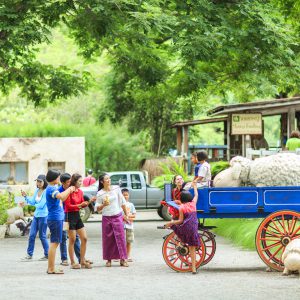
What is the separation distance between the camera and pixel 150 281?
538 inches

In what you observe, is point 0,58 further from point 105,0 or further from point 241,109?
point 241,109

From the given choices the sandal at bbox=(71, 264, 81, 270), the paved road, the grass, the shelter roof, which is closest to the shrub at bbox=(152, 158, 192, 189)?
the shelter roof

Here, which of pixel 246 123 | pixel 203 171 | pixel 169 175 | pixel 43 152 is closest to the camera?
pixel 203 171

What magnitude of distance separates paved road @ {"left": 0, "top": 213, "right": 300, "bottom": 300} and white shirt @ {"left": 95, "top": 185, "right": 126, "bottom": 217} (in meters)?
0.94

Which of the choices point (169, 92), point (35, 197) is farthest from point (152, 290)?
point (169, 92)

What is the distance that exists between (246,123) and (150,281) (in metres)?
17.0

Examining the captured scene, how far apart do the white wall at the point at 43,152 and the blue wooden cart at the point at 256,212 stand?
99.7ft

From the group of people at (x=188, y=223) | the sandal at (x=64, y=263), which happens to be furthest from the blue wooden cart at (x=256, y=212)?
the sandal at (x=64, y=263)

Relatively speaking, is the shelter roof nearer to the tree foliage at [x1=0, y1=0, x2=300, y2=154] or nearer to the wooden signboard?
the wooden signboard

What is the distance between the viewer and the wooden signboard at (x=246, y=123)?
29953 mm

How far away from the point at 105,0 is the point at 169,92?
7493 mm

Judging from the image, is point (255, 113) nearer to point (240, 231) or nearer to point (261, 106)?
point (261, 106)

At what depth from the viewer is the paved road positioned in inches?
474

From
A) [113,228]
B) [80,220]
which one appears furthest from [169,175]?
[80,220]
